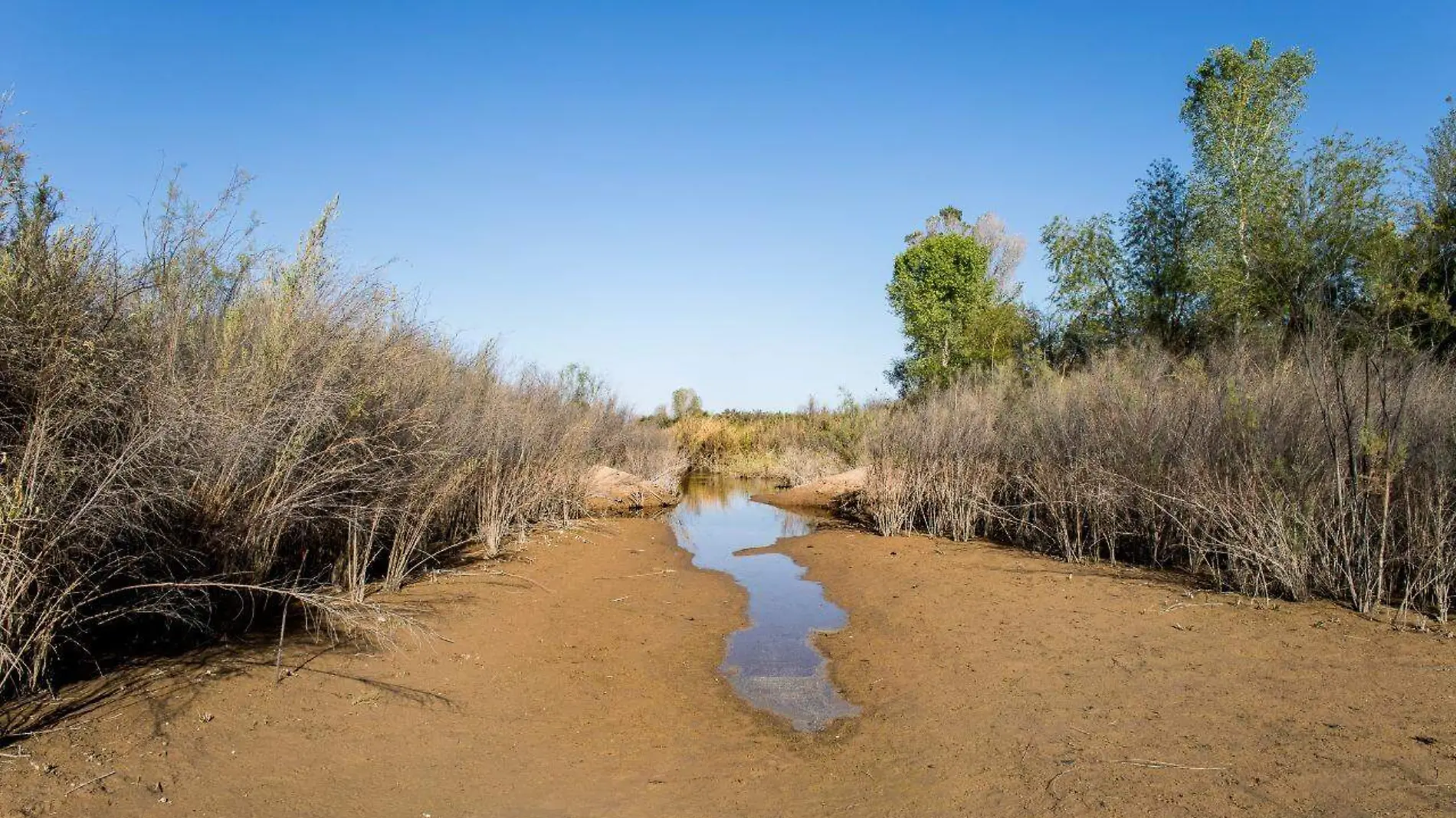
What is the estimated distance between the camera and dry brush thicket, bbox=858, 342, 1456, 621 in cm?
719

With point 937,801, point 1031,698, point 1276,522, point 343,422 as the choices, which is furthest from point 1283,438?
point 343,422

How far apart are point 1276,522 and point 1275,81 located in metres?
21.9

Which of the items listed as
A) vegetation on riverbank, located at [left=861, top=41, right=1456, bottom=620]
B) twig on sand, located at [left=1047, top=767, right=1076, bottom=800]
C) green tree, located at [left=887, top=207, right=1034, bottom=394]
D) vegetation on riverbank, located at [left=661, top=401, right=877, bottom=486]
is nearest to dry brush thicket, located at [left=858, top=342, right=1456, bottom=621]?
vegetation on riverbank, located at [left=861, top=41, right=1456, bottom=620]

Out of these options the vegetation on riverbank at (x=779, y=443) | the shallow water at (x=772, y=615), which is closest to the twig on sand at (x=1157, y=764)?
the shallow water at (x=772, y=615)

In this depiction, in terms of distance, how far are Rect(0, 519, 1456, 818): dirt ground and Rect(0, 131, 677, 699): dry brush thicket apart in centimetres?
66

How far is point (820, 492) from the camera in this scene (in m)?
22.4

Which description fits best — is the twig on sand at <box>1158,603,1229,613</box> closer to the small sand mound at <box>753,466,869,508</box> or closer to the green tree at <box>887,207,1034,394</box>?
the small sand mound at <box>753,466,869,508</box>

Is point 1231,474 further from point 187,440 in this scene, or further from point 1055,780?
point 187,440

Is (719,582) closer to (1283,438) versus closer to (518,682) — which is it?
(518,682)

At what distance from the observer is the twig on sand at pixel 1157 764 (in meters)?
4.30

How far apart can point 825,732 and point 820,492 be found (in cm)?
1670

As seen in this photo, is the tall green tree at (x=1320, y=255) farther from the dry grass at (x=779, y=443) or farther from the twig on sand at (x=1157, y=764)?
the dry grass at (x=779, y=443)

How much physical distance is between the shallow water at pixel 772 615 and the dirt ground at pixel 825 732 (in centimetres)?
30

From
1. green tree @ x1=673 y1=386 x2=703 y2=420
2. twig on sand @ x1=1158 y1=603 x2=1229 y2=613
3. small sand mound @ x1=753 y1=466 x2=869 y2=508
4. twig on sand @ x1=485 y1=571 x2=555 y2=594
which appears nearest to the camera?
twig on sand @ x1=1158 y1=603 x2=1229 y2=613
